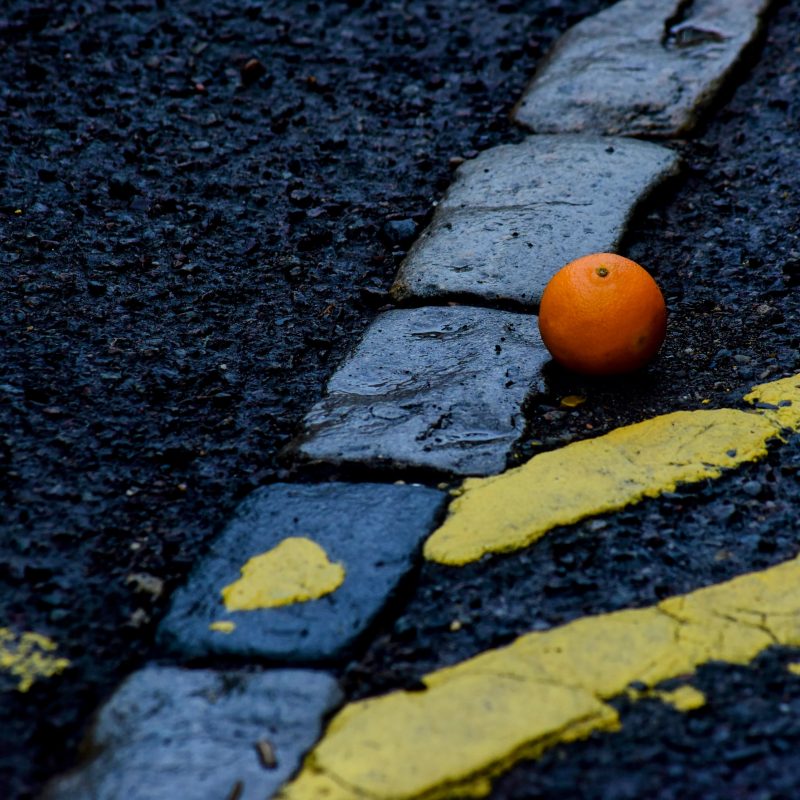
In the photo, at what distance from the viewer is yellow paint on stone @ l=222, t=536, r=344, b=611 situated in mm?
1797

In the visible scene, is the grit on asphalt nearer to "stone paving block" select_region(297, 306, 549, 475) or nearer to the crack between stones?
"stone paving block" select_region(297, 306, 549, 475)

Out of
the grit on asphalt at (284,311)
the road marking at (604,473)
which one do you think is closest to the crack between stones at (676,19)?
the grit on asphalt at (284,311)

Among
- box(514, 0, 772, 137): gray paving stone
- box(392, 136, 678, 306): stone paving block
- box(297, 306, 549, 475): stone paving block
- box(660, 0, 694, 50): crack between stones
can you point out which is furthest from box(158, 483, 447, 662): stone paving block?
box(660, 0, 694, 50): crack between stones

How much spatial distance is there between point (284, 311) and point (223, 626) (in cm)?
109

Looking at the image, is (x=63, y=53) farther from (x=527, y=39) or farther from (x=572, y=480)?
(x=572, y=480)

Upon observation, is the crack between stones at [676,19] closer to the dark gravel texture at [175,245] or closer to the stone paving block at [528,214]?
the dark gravel texture at [175,245]

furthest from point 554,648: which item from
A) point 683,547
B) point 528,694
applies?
point 683,547

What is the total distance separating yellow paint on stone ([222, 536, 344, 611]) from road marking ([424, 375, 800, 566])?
20 centimetres

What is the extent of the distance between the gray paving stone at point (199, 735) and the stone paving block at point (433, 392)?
0.61m

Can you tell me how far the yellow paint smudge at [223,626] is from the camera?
1.74m

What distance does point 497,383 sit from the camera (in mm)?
2326

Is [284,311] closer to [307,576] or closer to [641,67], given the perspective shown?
[307,576]

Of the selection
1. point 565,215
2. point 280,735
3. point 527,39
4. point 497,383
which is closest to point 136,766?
point 280,735

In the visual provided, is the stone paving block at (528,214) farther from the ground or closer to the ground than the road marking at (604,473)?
farther from the ground
